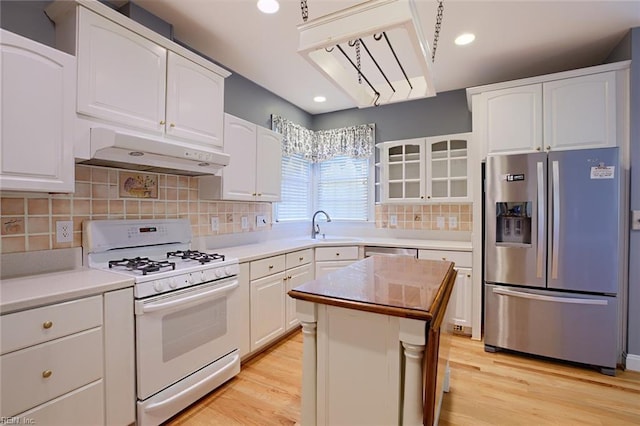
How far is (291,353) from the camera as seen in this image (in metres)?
2.79

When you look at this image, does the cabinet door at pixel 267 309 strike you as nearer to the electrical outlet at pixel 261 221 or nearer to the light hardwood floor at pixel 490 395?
the light hardwood floor at pixel 490 395

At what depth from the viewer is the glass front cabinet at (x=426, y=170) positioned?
3500 millimetres

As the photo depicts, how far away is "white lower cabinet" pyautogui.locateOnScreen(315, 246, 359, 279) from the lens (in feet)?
11.4

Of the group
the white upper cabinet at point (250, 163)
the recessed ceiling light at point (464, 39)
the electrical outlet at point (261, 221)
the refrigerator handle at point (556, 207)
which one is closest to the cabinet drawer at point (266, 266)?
the white upper cabinet at point (250, 163)

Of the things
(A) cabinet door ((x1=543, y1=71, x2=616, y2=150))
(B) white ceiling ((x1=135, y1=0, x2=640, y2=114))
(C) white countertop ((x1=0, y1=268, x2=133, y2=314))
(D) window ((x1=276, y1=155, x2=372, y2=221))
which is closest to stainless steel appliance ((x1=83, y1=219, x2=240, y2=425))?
(C) white countertop ((x1=0, y1=268, x2=133, y2=314))

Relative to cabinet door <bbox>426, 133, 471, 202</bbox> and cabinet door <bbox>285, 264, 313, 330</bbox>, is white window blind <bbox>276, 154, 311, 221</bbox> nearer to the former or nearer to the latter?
cabinet door <bbox>285, 264, 313, 330</bbox>

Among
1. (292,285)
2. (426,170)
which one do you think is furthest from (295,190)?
(426,170)

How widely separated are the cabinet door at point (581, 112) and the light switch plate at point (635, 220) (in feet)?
1.90

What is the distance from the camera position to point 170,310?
72.5 inches

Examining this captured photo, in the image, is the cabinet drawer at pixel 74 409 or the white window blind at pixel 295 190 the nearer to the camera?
the cabinet drawer at pixel 74 409

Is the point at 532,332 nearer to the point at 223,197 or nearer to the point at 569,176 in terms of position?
the point at 569,176

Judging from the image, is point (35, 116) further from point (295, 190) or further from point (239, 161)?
point (295, 190)

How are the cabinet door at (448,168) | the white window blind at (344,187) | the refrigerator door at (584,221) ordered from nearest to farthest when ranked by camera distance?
the refrigerator door at (584,221) < the cabinet door at (448,168) < the white window blind at (344,187)

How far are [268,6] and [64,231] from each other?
6.60ft
